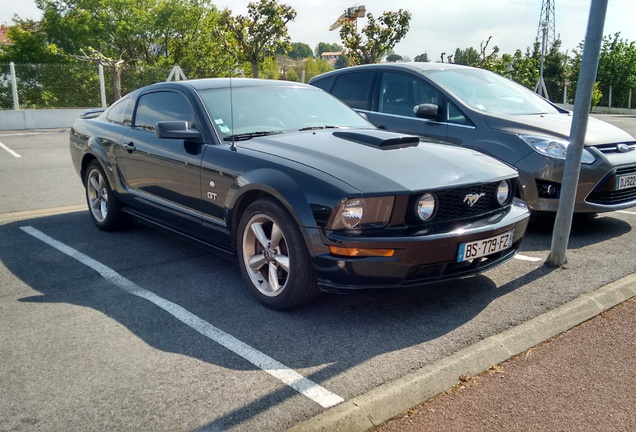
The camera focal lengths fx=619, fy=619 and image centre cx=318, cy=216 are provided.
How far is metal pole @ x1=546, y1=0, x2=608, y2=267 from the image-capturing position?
4.33 metres

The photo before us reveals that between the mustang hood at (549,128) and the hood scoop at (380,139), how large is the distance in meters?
1.84

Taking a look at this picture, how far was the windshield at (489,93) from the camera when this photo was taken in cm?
635

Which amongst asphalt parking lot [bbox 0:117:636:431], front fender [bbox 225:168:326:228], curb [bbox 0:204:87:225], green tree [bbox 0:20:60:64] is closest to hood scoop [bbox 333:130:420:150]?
front fender [bbox 225:168:326:228]

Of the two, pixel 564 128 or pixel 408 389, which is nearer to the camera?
pixel 408 389

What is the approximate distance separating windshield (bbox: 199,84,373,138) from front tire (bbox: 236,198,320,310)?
0.89m

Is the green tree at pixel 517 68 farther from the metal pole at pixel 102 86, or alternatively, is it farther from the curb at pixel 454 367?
the curb at pixel 454 367

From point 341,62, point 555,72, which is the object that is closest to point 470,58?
point 555,72

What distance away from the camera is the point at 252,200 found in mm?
4117

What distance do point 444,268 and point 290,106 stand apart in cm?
203

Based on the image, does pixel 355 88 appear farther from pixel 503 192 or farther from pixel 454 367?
pixel 454 367

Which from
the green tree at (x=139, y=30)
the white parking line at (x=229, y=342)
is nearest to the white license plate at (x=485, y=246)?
the white parking line at (x=229, y=342)

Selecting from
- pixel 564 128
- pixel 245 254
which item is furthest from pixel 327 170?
pixel 564 128

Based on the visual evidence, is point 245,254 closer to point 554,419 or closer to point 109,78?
point 554,419

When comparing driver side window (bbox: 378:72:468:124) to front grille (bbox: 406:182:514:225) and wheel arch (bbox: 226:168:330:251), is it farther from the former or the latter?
wheel arch (bbox: 226:168:330:251)
